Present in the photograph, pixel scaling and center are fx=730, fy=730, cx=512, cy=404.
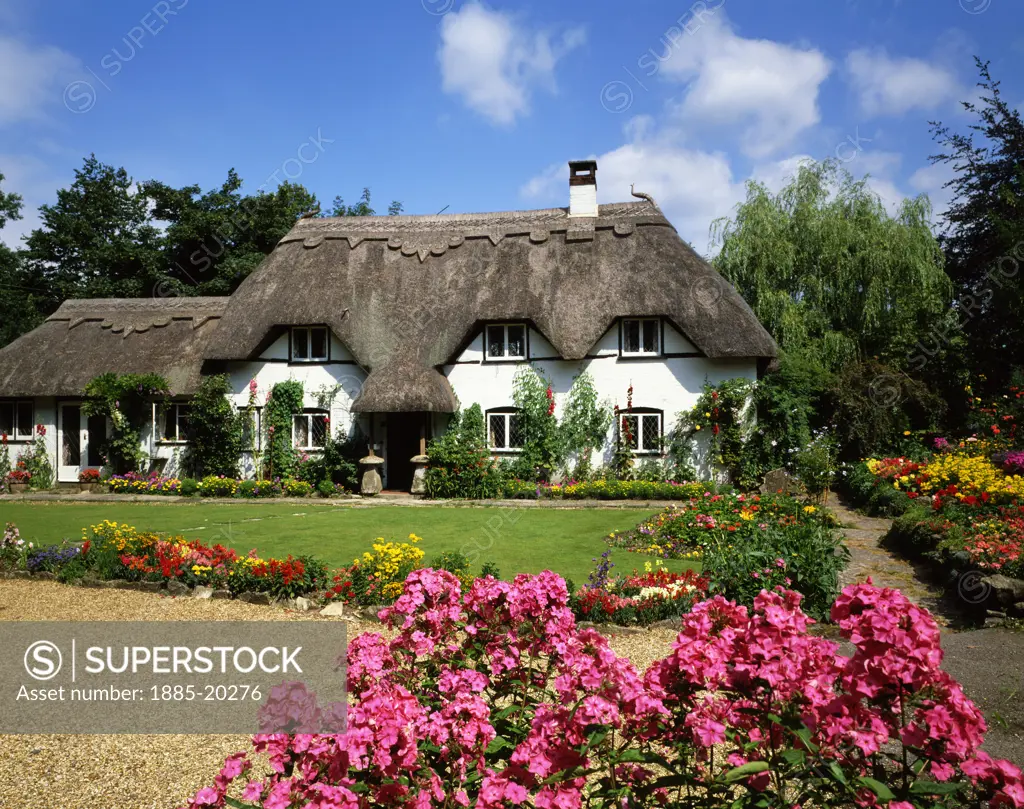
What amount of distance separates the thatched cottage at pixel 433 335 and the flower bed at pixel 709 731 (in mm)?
15571

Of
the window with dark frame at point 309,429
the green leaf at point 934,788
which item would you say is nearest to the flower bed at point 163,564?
the green leaf at point 934,788

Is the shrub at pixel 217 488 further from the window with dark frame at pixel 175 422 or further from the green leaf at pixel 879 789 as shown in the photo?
the green leaf at pixel 879 789

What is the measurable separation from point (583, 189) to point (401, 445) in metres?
9.20

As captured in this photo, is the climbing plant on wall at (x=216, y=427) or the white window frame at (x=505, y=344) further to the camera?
the climbing plant on wall at (x=216, y=427)

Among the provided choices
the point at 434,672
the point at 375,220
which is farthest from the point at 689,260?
the point at 434,672

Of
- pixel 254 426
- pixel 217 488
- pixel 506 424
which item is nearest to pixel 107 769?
pixel 217 488

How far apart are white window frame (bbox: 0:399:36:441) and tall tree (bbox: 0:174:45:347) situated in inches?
529

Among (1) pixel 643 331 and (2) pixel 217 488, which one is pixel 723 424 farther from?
(2) pixel 217 488

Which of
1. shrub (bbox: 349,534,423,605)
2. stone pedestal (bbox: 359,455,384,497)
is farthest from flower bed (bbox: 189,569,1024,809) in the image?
stone pedestal (bbox: 359,455,384,497)

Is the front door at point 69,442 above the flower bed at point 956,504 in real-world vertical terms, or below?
above

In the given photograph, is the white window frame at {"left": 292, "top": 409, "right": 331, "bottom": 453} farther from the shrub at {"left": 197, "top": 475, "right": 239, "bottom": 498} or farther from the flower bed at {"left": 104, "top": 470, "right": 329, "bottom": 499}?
the shrub at {"left": 197, "top": 475, "right": 239, "bottom": 498}

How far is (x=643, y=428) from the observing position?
18844mm

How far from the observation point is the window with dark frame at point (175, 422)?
21094mm

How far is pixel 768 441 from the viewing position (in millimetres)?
17781
